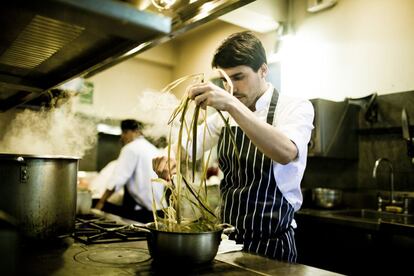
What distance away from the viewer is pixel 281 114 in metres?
1.81

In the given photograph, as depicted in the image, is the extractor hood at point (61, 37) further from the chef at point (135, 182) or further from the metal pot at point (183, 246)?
the chef at point (135, 182)

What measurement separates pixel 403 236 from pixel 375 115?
1.36 m

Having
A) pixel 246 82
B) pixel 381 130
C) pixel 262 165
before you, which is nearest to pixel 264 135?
pixel 262 165

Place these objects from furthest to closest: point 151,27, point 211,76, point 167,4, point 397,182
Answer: point 211,76 → point 397,182 → point 167,4 → point 151,27

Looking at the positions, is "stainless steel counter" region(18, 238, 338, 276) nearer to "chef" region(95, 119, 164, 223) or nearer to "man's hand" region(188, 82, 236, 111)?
"man's hand" region(188, 82, 236, 111)

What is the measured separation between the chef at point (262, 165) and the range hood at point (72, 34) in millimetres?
345

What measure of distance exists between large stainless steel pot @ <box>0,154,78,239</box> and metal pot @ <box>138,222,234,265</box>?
0.47 metres

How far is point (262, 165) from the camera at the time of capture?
5.94ft

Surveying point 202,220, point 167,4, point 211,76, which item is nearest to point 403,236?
point 202,220

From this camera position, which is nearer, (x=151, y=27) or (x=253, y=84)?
(x=151, y=27)

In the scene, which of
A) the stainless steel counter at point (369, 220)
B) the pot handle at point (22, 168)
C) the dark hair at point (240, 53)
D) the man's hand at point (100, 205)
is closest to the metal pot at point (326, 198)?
the stainless steel counter at point (369, 220)

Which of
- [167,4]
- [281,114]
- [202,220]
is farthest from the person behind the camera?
[281,114]

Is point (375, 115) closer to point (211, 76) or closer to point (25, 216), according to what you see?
point (211, 76)

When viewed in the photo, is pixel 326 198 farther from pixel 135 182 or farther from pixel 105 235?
pixel 105 235
